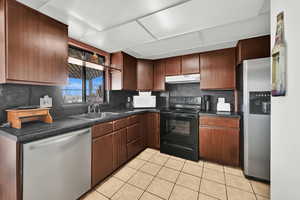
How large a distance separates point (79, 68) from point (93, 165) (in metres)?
1.62

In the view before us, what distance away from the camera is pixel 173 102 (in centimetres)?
306

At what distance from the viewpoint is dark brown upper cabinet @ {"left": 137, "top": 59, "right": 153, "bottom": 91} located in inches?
117

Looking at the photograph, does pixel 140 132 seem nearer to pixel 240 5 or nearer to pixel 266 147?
pixel 266 147

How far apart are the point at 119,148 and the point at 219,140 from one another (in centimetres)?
172

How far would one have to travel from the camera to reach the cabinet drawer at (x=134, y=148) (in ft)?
7.21

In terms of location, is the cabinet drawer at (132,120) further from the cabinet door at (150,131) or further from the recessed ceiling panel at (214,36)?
the recessed ceiling panel at (214,36)

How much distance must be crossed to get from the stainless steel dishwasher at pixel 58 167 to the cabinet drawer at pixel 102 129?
93mm

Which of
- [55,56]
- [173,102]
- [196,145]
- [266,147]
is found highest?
[55,56]

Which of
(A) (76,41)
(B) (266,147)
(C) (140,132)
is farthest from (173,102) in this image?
(A) (76,41)

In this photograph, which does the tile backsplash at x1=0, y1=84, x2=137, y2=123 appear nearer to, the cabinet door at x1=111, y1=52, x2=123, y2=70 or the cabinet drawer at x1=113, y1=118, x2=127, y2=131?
the cabinet drawer at x1=113, y1=118, x2=127, y2=131

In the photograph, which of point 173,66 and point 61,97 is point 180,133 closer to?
point 173,66

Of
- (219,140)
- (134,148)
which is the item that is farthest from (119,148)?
(219,140)

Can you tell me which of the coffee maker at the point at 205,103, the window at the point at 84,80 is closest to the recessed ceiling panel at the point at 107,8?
the window at the point at 84,80

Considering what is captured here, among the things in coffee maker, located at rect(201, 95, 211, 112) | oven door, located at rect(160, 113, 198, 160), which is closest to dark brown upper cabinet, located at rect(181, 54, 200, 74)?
coffee maker, located at rect(201, 95, 211, 112)
